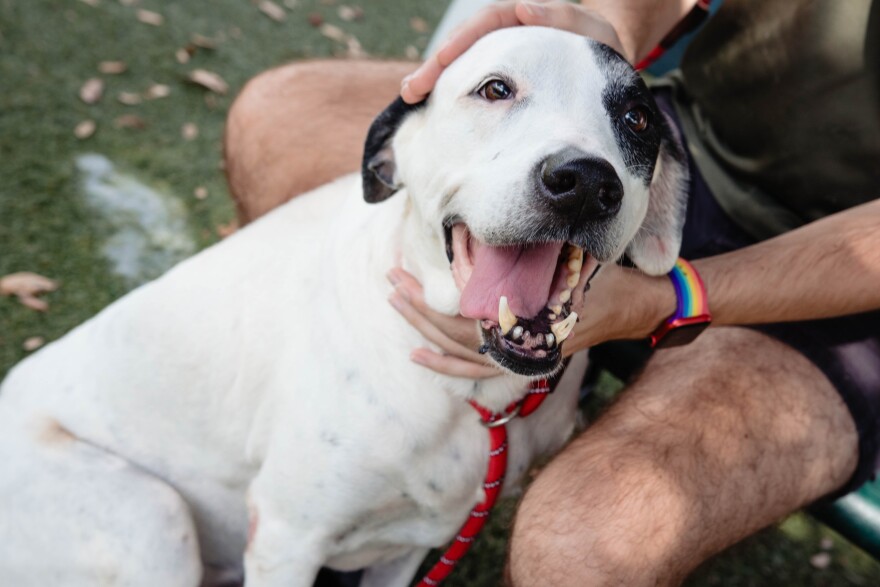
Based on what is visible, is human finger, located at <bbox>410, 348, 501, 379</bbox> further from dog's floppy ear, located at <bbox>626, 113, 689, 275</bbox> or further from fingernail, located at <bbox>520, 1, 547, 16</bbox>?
fingernail, located at <bbox>520, 1, 547, 16</bbox>

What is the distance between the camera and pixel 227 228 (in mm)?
3854

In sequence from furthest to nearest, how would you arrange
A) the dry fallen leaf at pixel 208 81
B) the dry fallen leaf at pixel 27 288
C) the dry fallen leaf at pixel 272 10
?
the dry fallen leaf at pixel 272 10 < the dry fallen leaf at pixel 208 81 < the dry fallen leaf at pixel 27 288

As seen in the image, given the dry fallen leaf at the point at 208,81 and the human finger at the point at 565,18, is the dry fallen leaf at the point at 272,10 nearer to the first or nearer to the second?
the dry fallen leaf at the point at 208,81

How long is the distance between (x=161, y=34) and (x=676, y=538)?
4.03 m

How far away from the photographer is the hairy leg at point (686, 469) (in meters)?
2.06

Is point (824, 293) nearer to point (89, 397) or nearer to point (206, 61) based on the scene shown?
point (89, 397)

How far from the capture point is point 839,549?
317 centimetres

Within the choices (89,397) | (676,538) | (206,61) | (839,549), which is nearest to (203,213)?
(206,61)

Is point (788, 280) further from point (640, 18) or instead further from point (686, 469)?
point (640, 18)

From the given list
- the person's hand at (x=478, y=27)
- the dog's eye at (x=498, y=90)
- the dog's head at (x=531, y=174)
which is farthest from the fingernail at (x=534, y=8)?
the dog's eye at (x=498, y=90)

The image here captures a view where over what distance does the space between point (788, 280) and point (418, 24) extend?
415 centimetres

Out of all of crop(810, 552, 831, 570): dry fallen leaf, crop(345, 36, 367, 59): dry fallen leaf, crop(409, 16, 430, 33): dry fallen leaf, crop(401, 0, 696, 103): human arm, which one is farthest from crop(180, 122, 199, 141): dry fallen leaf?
crop(810, 552, 831, 570): dry fallen leaf

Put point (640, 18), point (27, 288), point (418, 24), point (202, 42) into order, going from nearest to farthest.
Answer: point (640, 18)
point (27, 288)
point (202, 42)
point (418, 24)

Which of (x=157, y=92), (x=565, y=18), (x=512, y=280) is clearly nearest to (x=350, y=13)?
(x=157, y=92)
